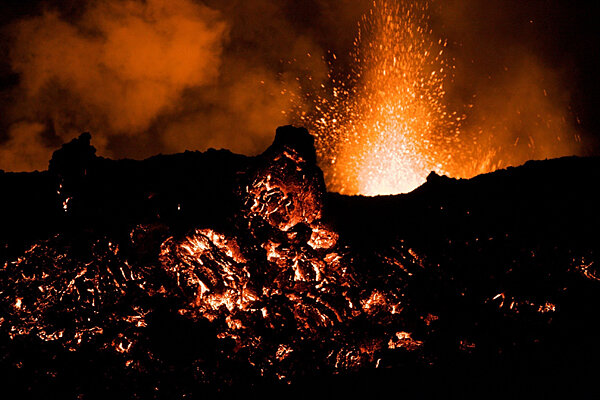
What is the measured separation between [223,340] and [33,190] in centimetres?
157

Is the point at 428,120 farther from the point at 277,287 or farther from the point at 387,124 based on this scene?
the point at 277,287

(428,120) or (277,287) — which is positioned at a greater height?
(428,120)

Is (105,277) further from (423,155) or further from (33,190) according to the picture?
(423,155)

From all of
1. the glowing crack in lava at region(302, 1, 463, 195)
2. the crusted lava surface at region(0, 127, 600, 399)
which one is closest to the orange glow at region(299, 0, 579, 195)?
the glowing crack in lava at region(302, 1, 463, 195)

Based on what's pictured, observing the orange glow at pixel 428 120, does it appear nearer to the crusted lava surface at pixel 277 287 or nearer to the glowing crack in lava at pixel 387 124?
the glowing crack in lava at pixel 387 124

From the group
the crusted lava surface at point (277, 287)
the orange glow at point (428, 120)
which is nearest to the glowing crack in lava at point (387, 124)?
the orange glow at point (428, 120)

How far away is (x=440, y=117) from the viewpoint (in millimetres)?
6758

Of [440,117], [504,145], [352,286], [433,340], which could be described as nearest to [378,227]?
[352,286]

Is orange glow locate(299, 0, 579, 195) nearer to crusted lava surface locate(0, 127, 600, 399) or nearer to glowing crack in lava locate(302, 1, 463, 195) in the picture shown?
glowing crack in lava locate(302, 1, 463, 195)

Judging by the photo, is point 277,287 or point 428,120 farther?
point 428,120

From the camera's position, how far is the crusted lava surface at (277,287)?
1926 mm

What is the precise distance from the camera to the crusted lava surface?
1926 mm

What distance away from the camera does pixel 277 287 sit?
2.00 metres

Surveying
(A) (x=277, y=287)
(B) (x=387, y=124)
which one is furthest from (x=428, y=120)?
(A) (x=277, y=287)
